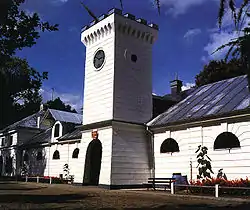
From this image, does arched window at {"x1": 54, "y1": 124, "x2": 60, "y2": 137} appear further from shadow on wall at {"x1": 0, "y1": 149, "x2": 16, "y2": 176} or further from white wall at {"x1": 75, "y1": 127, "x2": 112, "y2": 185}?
shadow on wall at {"x1": 0, "y1": 149, "x2": 16, "y2": 176}

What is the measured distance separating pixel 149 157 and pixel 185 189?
178 inches

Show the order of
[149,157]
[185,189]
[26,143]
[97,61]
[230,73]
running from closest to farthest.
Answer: [185,189] → [149,157] → [97,61] → [230,73] → [26,143]

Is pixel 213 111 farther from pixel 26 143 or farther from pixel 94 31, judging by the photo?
pixel 26 143

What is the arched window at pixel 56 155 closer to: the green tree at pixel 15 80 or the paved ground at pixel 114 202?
the green tree at pixel 15 80

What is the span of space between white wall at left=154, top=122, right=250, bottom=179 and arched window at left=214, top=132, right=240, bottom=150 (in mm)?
208

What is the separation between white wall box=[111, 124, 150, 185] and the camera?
65.9 feet

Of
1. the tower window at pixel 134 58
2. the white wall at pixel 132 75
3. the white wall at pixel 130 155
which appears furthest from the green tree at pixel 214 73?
the white wall at pixel 130 155

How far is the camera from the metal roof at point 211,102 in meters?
17.6

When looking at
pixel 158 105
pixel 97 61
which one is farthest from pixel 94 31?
pixel 158 105

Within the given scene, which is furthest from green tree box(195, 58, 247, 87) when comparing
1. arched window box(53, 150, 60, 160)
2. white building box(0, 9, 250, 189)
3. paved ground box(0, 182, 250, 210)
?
paved ground box(0, 182, 250, 210)

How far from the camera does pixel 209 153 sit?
57.5ft

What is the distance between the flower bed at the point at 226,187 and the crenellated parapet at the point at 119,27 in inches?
463

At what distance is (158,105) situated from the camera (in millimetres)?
24172

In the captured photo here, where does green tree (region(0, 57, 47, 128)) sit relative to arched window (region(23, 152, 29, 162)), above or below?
above
